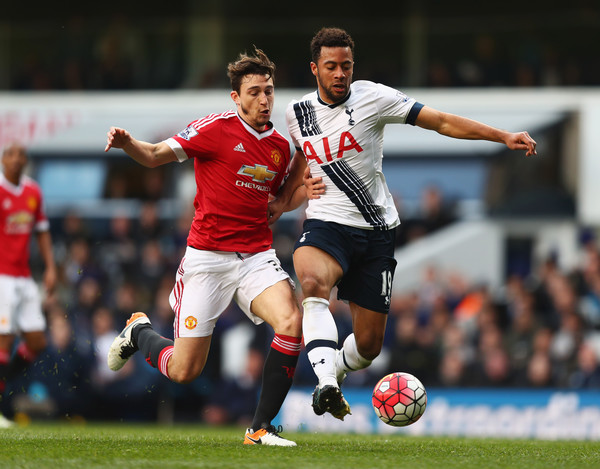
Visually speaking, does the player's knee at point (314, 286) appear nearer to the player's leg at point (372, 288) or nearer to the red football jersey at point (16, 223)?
the player's leg at point (372, 288)

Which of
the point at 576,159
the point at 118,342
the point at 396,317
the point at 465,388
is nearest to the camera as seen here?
the point at 118,342

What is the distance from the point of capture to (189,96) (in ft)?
65.0

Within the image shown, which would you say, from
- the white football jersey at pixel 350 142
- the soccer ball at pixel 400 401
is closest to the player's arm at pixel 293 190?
the white football jersey at pixel 350 142

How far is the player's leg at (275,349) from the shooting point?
6.88 m

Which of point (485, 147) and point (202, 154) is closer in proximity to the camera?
point (202, 154)

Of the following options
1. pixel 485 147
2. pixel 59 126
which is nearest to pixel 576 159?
pixel 485 147

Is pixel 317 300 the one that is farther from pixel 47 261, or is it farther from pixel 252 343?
pixel 252 343

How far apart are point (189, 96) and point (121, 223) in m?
4.27

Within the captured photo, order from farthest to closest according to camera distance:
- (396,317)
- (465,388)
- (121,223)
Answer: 1. (121,223)
2. (396,317)
3. (465,388)

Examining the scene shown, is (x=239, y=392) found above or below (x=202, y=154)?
below

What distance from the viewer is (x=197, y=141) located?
7117 millimetres

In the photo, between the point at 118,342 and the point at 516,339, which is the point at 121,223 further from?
the point at 118,342

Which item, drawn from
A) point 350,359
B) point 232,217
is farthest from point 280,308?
point 350,359

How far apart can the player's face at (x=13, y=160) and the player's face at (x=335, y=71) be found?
4370 mm
